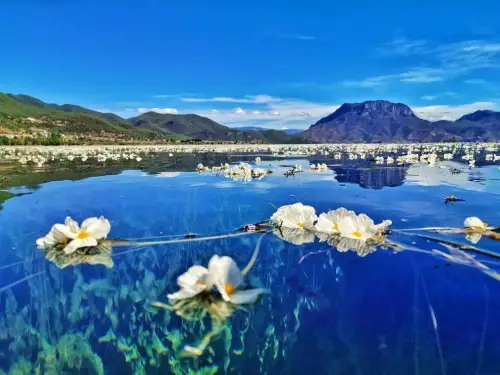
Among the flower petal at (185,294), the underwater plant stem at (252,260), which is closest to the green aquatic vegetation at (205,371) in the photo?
the flower petal at (185,294)

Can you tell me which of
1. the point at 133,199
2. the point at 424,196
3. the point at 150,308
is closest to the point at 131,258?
the point at 150,308

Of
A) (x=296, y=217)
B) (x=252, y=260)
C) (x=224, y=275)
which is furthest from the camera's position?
(x=296, y=217)

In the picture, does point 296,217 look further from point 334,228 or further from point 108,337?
point 108,337

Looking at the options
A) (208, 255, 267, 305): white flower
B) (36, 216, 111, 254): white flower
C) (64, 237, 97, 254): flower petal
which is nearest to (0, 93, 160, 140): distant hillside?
(36, 216, 111, 254): white flower

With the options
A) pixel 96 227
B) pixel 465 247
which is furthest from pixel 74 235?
pixel 465 247

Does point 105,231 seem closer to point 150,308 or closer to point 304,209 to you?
point 150,308

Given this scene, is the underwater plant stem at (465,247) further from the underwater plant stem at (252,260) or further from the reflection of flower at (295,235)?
the underwater plant stem at (252,260)

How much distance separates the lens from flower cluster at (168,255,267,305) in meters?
3.30

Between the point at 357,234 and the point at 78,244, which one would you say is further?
the point at 357,234

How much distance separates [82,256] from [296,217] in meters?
2.72

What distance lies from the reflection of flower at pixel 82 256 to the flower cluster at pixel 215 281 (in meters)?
1.47

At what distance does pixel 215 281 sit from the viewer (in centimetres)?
329

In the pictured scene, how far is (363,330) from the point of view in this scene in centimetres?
295

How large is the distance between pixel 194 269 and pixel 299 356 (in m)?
1.13
